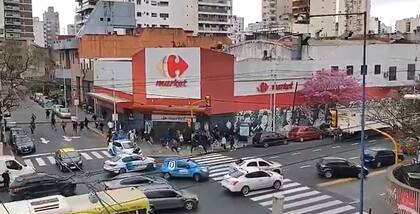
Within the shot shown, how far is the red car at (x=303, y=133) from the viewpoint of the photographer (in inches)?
1558

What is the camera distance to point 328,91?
42.8m

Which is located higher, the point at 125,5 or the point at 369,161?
the point at 125,5

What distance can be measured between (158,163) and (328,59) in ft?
72.0

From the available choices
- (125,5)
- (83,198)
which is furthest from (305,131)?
(125,5)

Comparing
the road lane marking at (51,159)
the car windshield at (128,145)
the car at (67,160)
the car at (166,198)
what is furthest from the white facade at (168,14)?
the car at (166,198)

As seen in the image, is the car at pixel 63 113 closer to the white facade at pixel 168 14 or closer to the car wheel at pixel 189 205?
the car wheel at pixel 189 205

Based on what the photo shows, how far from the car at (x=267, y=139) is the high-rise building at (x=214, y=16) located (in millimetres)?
73479

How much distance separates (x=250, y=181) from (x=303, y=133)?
52.8ft

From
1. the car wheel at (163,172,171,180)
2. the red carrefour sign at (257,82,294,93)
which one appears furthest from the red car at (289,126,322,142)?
the car wheel at (163,172,171,180)

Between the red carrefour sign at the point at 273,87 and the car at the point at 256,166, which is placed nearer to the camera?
the car at the point at 256,166

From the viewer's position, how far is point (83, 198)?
717 inches

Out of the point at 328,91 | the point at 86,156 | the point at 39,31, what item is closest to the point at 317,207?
the point at 86,156

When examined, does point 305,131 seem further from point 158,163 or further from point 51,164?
point 51,164

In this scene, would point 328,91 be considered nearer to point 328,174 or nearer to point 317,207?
point 328,174
